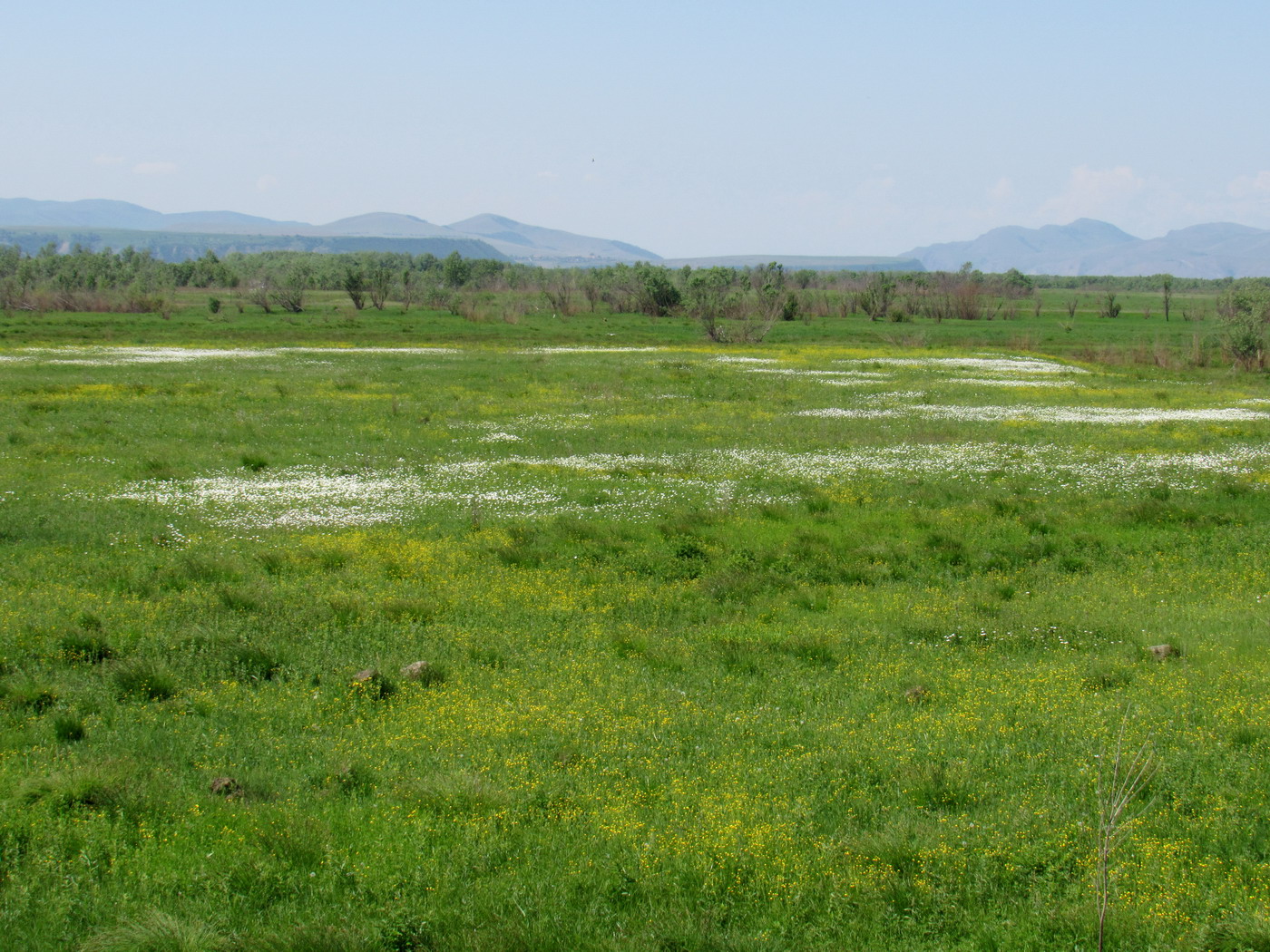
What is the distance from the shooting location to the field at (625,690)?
6.21m

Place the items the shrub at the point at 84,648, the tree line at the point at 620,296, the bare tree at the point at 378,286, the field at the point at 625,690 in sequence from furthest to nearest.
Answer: the bare tree at the point at 378,286
the tree line at the point at 620,296
the shrub at the point at 84,648
the field at the point at 625,690

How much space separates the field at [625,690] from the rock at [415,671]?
4.5 inches

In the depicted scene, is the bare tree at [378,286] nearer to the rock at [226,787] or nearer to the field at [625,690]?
the field at [625,690]

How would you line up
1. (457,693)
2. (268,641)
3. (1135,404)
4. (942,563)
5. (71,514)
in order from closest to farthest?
1. (457,693)
2. (268,641)
3. (942,563)
4. (71,514)
5. (1135,404)

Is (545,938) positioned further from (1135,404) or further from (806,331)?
(806,331)

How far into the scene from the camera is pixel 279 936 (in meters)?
5.68

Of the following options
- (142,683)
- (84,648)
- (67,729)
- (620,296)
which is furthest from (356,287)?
(67,729)

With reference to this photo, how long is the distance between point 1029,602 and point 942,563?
7.34 feet

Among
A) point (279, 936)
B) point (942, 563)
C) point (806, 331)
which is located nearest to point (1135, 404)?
point (942, 563)

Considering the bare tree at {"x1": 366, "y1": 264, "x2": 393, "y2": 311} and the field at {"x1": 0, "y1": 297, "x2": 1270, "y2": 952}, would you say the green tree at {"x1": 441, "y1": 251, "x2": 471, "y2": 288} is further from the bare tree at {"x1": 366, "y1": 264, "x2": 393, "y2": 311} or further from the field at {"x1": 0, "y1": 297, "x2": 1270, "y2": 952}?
the field at {"x1": 0, "y1": 297, "x2": 1270, "y2": 952}

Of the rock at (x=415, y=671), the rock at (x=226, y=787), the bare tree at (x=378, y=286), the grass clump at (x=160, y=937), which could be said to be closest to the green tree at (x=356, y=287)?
the bare tree at (x=378, y=286)

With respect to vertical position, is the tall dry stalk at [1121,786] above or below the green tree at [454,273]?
below

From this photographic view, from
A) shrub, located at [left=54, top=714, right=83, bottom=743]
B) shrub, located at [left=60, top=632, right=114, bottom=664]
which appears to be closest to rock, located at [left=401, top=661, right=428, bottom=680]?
shrub, located at [left=54, top=714, right=83, bottom=743]

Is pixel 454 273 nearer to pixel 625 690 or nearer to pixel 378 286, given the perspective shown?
pixel 378 286
